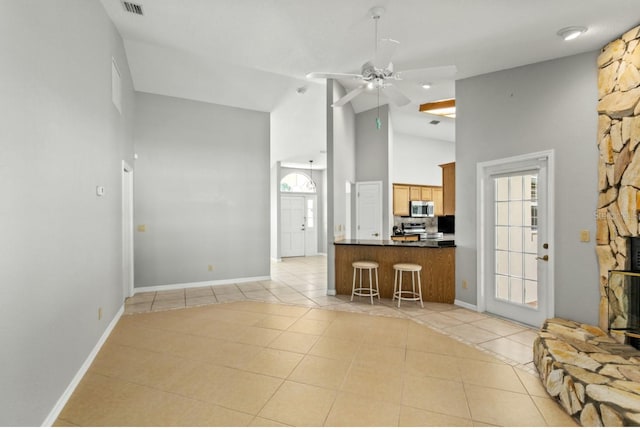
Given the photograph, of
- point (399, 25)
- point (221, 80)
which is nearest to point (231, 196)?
point (221, 80)

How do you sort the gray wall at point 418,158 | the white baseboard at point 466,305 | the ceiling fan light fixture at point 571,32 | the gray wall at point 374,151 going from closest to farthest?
the ceiling fan light fixture at point 571,32
the white baseboard at point 466,305
the gray wall at point 374,151
the gray wall at point 418,158

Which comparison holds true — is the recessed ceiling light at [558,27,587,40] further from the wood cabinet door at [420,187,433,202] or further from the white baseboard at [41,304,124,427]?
the white baseboard at [41,304,124,427]

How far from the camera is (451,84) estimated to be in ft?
16.5

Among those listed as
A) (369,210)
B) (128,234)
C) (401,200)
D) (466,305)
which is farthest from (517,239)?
(128,234)

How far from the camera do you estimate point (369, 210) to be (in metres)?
6.76

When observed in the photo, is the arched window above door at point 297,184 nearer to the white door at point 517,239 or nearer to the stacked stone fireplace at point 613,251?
the white door at point 517,239

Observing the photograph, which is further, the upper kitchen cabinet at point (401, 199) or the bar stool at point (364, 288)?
the upper kitchen cabinet at point (401, 199)

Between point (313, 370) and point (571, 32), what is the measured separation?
4.15 metres

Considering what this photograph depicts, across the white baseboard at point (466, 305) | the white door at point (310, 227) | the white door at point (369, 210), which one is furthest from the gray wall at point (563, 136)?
the white door at point (310, 227)

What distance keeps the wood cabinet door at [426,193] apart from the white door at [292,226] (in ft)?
13.5

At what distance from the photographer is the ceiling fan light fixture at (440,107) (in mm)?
5973

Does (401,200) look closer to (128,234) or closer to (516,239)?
(516,239)

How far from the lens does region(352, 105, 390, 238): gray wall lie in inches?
256

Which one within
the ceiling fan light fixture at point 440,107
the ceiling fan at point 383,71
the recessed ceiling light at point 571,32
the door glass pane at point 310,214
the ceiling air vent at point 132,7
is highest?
the ceiling air vent at point 132,7
